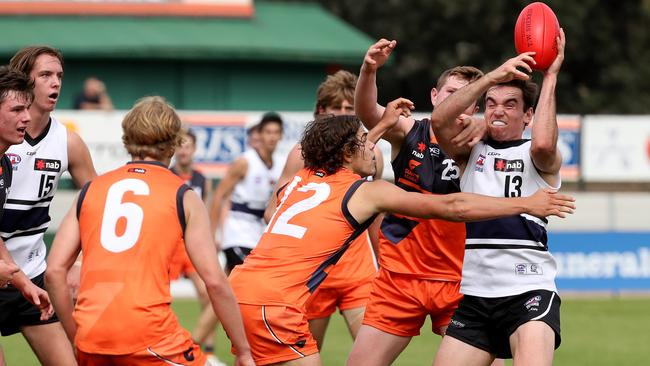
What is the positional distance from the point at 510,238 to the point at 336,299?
5.89 feet

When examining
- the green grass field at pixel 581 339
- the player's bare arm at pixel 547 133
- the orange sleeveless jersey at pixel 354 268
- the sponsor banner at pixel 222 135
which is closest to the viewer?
the player's bare arm at pixel 547 133

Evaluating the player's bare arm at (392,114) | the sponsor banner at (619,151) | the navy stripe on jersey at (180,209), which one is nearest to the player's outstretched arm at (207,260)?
the navy stripe on jersey at (180,209)

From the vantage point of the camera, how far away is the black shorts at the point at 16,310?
7.03 metres

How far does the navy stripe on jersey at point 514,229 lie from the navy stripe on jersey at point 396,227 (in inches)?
30.2

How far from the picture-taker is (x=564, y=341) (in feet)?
39.5

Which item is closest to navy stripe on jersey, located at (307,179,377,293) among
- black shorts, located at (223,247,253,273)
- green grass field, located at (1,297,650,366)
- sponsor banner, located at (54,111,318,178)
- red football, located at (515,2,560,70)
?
red football, located at (515,2,560,70)

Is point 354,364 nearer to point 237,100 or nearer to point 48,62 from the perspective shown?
point 48,62

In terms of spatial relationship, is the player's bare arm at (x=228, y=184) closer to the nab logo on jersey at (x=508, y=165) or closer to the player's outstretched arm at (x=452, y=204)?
the nab logo on jersey at (x=508, y=165)

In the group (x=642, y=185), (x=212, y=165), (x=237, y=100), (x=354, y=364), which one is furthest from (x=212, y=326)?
(x=237, y=100)

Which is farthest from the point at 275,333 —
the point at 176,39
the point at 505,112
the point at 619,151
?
the point at 176,39

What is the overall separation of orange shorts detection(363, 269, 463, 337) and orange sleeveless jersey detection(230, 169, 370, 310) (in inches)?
38.7

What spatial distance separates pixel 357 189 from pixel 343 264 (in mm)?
1823

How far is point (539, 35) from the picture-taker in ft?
21.2

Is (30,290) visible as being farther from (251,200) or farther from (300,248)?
(251,200)
